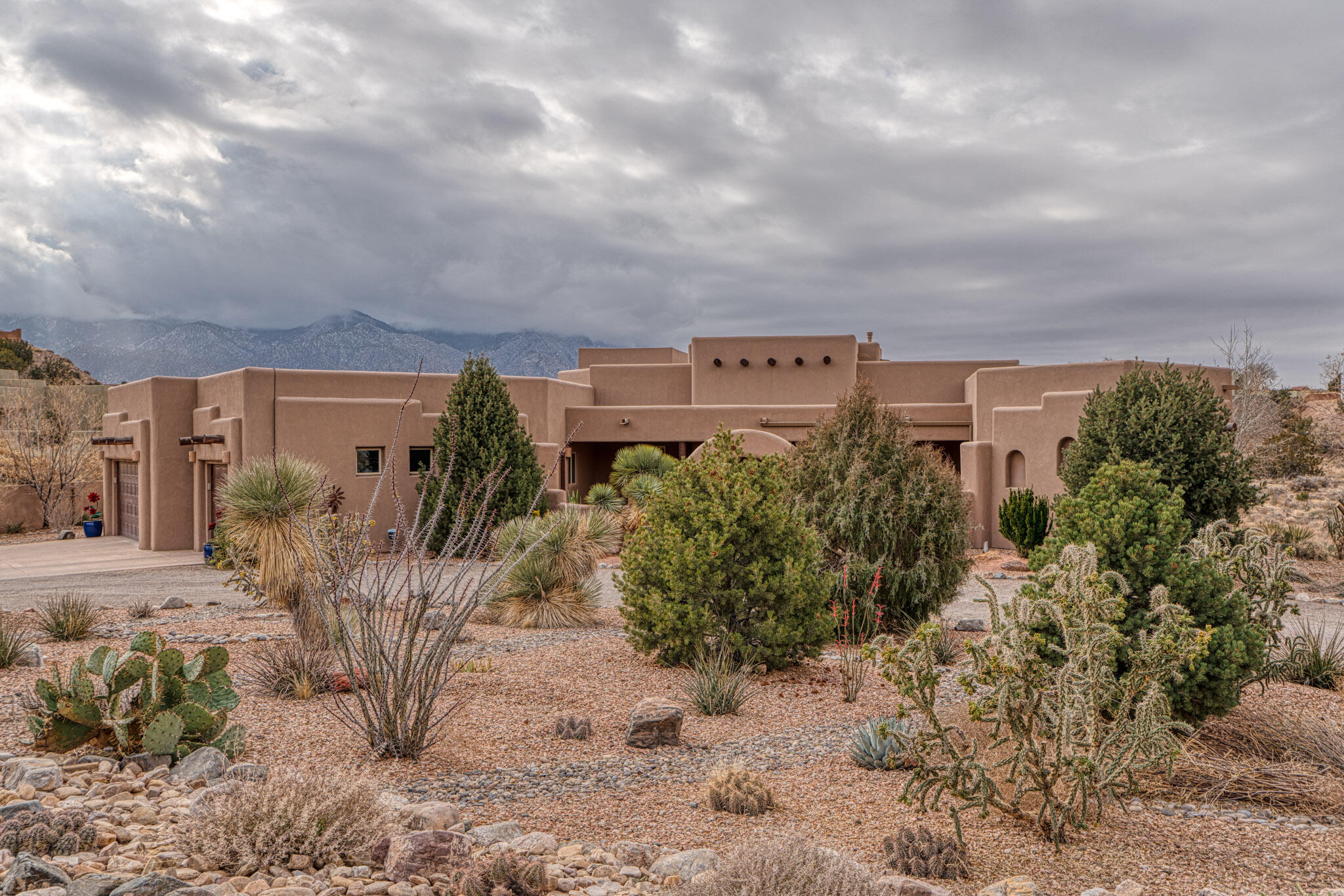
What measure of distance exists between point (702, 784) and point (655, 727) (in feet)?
2.39

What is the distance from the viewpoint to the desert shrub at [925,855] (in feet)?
13.6

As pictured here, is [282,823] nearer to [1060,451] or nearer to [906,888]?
[906,888]

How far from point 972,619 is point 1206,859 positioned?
285 inches

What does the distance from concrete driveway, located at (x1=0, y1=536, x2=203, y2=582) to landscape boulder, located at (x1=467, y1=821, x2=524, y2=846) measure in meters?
16.3

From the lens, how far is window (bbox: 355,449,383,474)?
20.6 meters

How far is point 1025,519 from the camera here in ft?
62.5

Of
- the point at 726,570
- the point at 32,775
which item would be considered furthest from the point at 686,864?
the point at 726,570

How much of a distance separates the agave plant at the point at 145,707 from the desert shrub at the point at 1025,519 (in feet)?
55.2

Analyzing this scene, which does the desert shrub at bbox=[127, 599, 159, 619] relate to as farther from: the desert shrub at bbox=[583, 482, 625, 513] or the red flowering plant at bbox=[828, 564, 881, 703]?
the desert shrub at bbox=[583, 482, 625, 513]

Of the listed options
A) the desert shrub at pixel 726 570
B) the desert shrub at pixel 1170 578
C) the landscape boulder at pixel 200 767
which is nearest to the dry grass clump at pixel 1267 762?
the desert shrub at pixel 1170 578

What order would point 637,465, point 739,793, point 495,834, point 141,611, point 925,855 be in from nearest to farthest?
point 925,855 → point 495,834 → point 739,793 → point 141,611 → point 637,465

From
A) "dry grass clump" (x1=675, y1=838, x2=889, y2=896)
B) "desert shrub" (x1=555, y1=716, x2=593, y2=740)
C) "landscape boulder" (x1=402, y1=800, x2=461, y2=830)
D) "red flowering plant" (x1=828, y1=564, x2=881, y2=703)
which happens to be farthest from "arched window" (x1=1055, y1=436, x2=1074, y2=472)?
"landscape boulder" (x1=402, y1=800, x2=461, y2=830)

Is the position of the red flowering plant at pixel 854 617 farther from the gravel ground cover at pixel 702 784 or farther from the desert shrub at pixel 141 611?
the desert shrub at pixel 141 611

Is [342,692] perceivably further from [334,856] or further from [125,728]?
[334,856]
